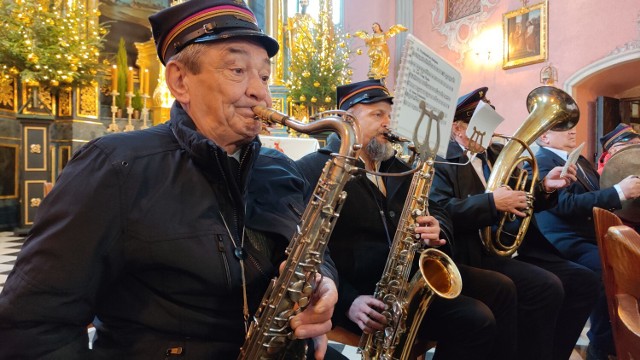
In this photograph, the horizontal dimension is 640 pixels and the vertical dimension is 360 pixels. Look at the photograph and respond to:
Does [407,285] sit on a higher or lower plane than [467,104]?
lower

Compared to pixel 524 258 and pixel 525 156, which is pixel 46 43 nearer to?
pixel 525 156

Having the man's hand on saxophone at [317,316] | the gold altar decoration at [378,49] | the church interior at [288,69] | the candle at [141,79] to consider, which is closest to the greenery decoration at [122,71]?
the church interior at [288,69]

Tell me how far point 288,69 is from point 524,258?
18.2 feet

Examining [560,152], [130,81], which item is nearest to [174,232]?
[560,152]

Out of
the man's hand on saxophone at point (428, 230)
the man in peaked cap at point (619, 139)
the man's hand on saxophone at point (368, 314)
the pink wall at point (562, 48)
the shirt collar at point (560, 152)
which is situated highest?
the pink wall at point (562, 48)

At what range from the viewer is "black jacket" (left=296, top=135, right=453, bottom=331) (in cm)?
216

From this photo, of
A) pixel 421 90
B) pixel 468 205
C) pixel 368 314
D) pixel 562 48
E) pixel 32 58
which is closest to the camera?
pixel 421 90

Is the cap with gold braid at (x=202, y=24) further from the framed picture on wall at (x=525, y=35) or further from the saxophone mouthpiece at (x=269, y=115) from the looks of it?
the framed picture on wall at (x=525, y=35)

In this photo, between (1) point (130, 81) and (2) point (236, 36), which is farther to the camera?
(1) point (130, 81)

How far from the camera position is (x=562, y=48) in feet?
26.1

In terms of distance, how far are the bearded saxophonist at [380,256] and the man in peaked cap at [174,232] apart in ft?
2.25

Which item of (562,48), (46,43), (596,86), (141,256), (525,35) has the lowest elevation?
(141,256)

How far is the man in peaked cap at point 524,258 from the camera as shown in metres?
2.49

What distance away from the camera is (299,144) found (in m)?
4.58
